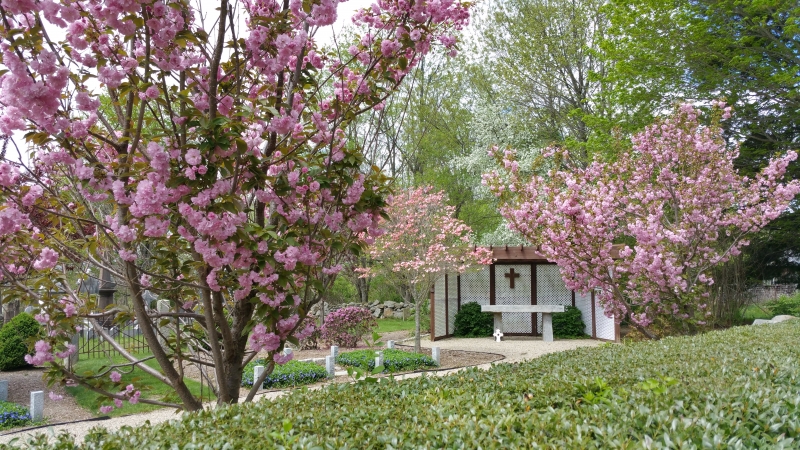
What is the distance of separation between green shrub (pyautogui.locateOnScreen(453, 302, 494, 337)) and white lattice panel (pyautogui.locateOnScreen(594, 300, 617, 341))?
2737 millimetres

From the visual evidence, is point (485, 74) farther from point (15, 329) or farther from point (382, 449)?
point (382, 449)

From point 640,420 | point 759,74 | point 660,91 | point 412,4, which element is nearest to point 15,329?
point 412,4

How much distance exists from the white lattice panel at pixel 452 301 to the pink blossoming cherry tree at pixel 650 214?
726 cm

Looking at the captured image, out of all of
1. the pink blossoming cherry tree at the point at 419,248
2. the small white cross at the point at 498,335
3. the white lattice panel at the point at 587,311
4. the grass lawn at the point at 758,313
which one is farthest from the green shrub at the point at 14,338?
the grass lawn at the point at 758,313

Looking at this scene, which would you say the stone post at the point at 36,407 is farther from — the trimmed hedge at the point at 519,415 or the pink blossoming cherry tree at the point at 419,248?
the pink blossoming cherry tree at the point at 419,248

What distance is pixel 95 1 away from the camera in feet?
8.42

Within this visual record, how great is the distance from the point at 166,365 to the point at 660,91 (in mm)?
13854

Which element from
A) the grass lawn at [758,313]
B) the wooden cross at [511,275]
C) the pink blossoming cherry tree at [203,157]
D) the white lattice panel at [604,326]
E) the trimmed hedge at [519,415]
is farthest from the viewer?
the wooden cross at [511,275]

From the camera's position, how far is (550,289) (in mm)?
16203

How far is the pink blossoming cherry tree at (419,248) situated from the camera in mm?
11445

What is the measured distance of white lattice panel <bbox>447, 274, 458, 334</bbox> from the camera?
15828 mm

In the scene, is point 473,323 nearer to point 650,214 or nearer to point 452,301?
point 452,301

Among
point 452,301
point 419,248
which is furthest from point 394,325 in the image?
point 419,248

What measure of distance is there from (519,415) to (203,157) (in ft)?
5.78
